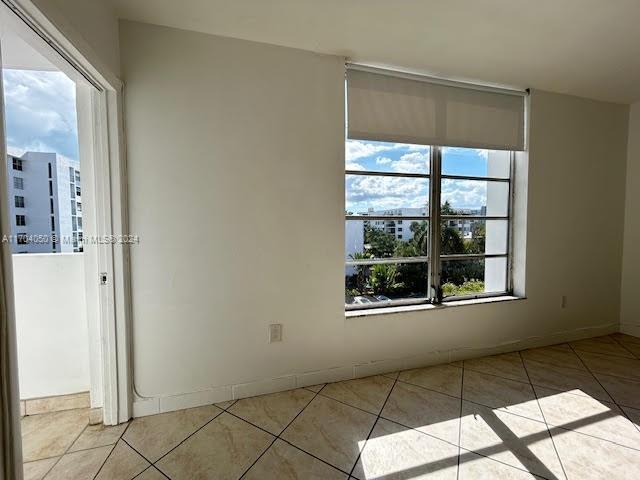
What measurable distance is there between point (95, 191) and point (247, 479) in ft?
5.82

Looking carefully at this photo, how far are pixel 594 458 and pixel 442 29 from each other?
2.60 m

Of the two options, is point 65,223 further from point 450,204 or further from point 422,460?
point 450,204

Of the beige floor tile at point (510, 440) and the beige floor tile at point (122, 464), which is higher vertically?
the beige floor tile at point (510, 440)

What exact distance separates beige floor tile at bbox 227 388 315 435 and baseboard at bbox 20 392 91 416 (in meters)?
0.98

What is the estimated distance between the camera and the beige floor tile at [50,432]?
1611 millimetres

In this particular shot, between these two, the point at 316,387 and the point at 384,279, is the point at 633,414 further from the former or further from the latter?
the point at 316,387

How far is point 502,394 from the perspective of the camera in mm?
2133

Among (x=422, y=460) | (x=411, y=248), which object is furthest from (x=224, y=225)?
(x=422, y=460)

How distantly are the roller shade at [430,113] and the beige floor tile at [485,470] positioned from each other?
6.98ft

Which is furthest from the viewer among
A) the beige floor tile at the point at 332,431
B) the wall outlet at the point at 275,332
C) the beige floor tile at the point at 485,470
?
the wall outlet at the point at 275,332

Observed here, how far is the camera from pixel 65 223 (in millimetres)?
1860

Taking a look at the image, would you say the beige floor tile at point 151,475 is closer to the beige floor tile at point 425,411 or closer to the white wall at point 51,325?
the white wall at point 51,325

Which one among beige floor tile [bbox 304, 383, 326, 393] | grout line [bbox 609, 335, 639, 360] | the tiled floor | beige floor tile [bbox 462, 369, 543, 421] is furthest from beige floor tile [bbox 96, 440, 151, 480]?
grout line [bbox 609, 335, 639, 360]

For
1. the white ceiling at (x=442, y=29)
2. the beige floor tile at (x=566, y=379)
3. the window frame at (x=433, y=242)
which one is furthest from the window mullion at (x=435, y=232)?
the beige floor tile at (x=566, y=379)
